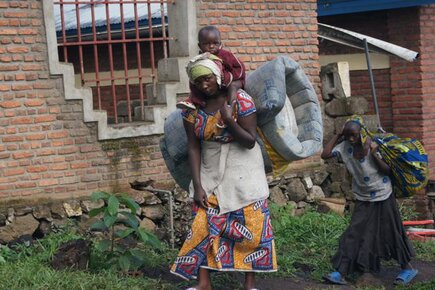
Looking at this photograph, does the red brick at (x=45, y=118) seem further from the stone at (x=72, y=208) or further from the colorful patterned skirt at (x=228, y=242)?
the colorful patterned skirt at (x=228, y=242)

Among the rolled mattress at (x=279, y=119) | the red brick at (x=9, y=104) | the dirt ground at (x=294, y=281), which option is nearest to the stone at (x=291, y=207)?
the dirt ground at (x=294, y=281)

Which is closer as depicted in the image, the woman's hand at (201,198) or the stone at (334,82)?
the woman's hand at (201,198)

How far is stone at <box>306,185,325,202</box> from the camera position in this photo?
9861 mm

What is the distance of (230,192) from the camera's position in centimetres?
571

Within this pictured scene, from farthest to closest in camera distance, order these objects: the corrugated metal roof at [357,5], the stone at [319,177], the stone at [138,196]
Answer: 1. the corrugated metal roof at [357,5]
2. the stone at [319,177]
3. the stone at [138,196]

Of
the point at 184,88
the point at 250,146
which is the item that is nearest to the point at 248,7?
the point at 184,88

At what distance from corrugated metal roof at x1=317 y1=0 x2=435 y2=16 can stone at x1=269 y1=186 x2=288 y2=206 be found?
3050 millimetres

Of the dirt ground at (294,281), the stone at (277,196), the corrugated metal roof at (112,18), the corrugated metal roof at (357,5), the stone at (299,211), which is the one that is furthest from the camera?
the corrugated metal roof at (357,5)

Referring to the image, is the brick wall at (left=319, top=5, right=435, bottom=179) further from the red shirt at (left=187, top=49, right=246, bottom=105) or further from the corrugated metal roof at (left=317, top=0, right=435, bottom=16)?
the red shirt at (left=187, top=49, right=246, bottom=105)

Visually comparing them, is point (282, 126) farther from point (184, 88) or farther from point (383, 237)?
point (184, 88)

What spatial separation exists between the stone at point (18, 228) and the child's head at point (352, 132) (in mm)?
3069

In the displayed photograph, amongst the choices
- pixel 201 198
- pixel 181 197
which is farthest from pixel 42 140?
pixel 201 198

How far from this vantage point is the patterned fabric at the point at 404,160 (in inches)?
258

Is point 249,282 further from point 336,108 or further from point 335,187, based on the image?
point 336,108
